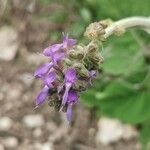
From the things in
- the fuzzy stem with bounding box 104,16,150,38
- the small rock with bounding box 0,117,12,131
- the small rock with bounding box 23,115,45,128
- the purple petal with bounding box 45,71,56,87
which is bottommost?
the small rock with bounding box 0,117,12,131

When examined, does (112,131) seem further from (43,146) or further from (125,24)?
(125,24)

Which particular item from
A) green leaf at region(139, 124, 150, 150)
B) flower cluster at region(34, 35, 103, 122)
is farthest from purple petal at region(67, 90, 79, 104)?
green leaf at region(139, 124, 150, 150)

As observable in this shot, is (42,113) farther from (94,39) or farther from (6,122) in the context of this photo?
(94,39)

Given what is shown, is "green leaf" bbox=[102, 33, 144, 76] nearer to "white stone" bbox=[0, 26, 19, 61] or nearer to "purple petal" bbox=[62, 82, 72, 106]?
"white stone" bbox=[0, 26, 19, 61]

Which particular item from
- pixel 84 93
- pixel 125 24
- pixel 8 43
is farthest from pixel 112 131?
pixel 125 24

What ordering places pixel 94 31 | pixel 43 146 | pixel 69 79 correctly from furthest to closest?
pixel 43 146 < pixel 94 31 < pixel 69 79

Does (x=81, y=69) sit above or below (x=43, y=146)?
above

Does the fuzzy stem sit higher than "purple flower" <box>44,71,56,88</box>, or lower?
higher
